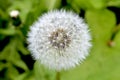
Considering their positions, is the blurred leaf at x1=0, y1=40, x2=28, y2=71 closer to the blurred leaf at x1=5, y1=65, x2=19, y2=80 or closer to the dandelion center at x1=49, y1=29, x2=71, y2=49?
the blurred leaf at x1=5, y1=65, x2=19, y2=80

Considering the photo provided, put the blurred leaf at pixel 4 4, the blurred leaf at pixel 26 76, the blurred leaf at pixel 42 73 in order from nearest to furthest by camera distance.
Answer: the blurred leaf at pixel 42 73 → the blurred leaf at pixel 26 76 → the blurred leaf at pixel 4 4

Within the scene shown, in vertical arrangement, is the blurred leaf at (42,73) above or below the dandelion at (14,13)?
below

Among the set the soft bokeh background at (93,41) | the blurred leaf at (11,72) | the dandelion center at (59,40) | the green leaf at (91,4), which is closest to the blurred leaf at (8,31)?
the soft bokeh background at (93,41)

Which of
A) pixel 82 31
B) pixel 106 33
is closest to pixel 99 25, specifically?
pixel 106 33

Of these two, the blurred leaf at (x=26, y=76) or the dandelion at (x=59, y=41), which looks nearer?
the dandelion at (x=59, y=41)

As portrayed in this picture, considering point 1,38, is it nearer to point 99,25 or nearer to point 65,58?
point 99,25

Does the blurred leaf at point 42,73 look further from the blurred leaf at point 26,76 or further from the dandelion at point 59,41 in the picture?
the dandelion at point 59,41

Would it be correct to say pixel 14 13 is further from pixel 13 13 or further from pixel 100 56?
pixel 100 56

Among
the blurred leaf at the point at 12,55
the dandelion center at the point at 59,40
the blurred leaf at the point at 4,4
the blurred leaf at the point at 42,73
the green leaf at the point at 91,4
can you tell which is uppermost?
the blurred leaf at the point at 4,4
